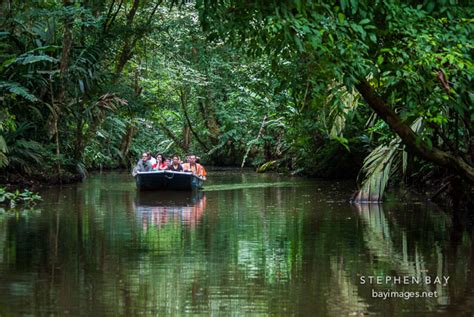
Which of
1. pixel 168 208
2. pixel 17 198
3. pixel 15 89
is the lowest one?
pixel 168 208

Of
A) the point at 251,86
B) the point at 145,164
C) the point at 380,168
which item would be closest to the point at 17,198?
the point at 251,86

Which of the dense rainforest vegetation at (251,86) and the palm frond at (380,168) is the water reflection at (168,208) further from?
the palm frond at (380,168)

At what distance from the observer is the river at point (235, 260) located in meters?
8.23

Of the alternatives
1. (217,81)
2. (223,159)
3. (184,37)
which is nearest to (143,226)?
(184,37)

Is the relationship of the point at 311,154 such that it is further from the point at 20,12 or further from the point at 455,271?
the point at 455,271

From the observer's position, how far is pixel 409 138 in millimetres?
12609

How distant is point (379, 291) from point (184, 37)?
26.4 m

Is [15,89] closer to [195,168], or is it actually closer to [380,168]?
[195,168]

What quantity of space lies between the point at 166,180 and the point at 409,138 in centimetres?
1588

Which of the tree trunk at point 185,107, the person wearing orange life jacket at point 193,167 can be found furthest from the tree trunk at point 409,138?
the tree trunk at point 185,107

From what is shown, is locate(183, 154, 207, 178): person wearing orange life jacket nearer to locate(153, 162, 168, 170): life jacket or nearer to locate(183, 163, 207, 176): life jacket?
locate(183, 163, 207, 176): life jacket

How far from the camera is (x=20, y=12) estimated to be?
28188 millimetres

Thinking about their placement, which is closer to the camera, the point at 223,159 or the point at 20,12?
the point at 20,12

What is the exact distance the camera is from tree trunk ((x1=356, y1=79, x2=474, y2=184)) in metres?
12.2
